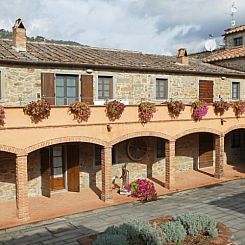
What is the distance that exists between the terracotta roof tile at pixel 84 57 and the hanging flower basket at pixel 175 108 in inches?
109

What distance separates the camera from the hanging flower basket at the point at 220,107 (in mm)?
17984

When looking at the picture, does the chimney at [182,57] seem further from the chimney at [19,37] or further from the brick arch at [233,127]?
the chimney at [19,37]

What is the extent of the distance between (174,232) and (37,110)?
694 centimetres

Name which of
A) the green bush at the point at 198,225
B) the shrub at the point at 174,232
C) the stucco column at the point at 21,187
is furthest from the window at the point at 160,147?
the shrub at the point at 174,232

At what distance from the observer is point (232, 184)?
57.6 ft

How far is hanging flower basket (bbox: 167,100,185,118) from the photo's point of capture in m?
16.0

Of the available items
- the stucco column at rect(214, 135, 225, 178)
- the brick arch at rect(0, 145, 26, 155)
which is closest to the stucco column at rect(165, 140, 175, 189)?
the stucco column at rect(214, 135, 225, 178)

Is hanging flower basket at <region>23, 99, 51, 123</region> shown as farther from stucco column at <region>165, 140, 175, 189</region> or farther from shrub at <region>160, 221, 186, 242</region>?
stucco column at <region>165, 140, 175, 189</region>

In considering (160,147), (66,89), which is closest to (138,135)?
(66,89)

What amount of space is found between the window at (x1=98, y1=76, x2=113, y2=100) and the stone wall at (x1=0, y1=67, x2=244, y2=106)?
0.74 feet

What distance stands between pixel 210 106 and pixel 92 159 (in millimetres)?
7160

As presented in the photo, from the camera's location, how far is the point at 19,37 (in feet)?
53.3

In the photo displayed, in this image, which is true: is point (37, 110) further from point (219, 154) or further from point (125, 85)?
point (219, 154)

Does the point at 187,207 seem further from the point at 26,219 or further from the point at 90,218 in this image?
the point at 26,219
